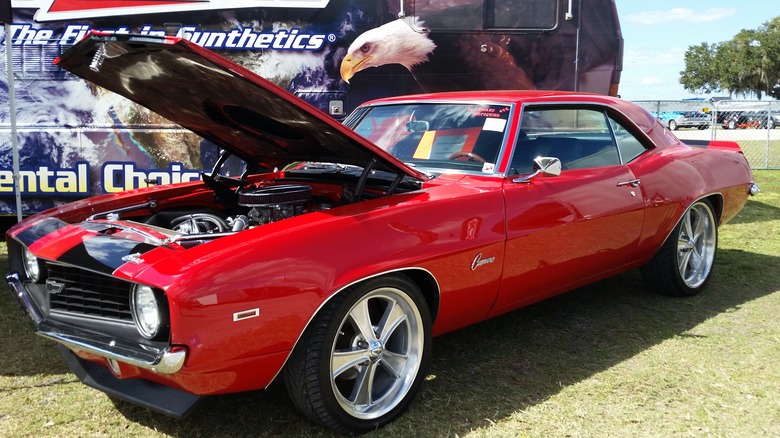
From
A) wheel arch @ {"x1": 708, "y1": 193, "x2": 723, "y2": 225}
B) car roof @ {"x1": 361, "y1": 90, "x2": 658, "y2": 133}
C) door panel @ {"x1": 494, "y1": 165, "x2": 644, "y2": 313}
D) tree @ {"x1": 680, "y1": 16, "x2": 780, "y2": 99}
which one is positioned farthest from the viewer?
tree @ {"x1": 680, "y1": 16, "x2": 780, "y2": 99}

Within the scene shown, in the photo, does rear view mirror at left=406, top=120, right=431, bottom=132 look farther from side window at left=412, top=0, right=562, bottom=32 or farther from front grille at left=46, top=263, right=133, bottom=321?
side window at left=412, top=0, right=562, bottom=32

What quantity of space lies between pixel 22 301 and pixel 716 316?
12.6ft

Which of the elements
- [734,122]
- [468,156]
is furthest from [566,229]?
[734,122]

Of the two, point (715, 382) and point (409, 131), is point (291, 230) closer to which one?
point (409, 131)

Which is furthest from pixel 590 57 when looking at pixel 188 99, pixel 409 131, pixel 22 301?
pixel 22 301

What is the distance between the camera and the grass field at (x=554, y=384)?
273 centimetres

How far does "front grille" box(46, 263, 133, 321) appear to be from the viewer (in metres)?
2.47

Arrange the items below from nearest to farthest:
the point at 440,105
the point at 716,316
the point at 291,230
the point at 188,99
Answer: the point at 291,230 → the point at 188,99 → the point at 440,105 → the point at 716,316

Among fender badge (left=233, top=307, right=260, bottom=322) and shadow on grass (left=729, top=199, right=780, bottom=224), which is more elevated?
fender badge (left=233, top=307, right=260, bottom=322)

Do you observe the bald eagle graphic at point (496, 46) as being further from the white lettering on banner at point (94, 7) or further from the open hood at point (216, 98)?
the open hood at point (216, 98)

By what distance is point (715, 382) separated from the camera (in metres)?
3.15

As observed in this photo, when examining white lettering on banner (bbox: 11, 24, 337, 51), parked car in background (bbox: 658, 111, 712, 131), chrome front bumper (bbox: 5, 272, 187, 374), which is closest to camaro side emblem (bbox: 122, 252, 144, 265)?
chrome front bumper (bbox: 5, 272, 187, 374)

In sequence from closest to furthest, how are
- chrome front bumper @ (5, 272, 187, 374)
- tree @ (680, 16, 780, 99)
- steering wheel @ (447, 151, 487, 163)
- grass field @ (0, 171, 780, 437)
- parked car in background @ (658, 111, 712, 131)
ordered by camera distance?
chrome front bumper @ (5, 272, 187, 374) < grass field @ (0, 171, 780, 437) < steering wheel @ (447, 151, 487, 163) < parked car in background @ (658, 111, 712, 131) < tree @ (680, 16, 780, 99)

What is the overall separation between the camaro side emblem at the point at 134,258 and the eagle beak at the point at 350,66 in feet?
12.6
